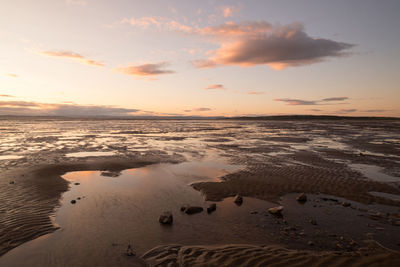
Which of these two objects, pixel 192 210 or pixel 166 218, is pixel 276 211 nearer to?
pixel 192 210

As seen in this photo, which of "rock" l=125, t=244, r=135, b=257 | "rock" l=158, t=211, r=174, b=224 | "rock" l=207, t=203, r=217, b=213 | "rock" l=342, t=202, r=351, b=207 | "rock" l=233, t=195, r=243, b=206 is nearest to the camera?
"rock" l=125, t=244, r=135, b=257

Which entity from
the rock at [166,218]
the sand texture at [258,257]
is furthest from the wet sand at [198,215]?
the rock at [166,218]

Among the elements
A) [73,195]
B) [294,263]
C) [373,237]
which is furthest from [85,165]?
[373,237]

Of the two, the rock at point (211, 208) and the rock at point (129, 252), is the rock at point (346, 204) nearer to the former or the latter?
the rock at point (211, 208)

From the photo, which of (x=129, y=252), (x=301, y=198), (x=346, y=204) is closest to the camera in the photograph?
(x=129, y=252)

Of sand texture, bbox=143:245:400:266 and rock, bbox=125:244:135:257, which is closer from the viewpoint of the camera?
sand texture, bbox=143:245:400:266

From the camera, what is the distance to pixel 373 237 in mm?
7172

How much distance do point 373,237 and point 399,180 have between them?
9641 millimetres

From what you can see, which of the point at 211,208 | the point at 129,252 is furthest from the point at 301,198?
the point at 129,252

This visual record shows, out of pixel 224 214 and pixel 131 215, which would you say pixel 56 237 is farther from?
pixel 224 214

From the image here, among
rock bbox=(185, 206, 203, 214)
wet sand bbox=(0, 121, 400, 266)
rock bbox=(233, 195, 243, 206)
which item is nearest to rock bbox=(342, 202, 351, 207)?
wet sand bbox=(0, 121, 400, 266)

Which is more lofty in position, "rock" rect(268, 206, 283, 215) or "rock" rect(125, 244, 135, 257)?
"rock" rect(268, 206, 283, 215)

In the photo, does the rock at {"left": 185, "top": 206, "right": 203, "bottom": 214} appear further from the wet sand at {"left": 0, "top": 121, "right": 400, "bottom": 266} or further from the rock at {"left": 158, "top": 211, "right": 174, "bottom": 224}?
the rock at {"left": 158, "top": 211, "right": 174, "bottom": 224}

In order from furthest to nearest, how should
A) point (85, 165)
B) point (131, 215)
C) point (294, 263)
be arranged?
point (85, 165) < point (131, 215) < point (294, 263)
